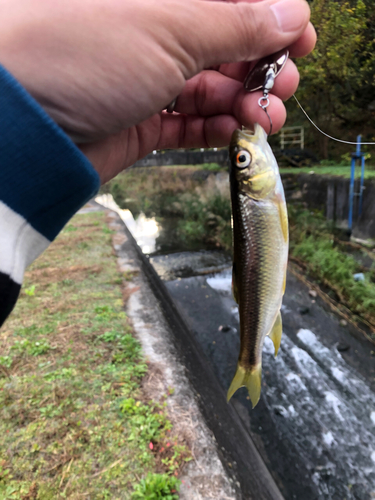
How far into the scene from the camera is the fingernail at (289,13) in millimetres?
1636

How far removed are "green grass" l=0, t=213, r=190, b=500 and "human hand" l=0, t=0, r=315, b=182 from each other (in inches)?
90.2

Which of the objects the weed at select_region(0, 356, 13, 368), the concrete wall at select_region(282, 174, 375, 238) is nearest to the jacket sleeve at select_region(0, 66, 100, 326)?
the weed at select_region(0, 356, 13, 368)

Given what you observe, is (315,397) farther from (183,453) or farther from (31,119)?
(31,119)

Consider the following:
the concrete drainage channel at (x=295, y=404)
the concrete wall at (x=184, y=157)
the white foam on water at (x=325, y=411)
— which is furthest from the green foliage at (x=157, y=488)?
the concrete wall at (x=184, y=157)

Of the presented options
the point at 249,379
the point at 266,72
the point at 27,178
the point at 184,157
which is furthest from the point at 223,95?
the point at 184,157

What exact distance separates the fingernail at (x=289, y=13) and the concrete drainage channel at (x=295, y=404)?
2.93 metres

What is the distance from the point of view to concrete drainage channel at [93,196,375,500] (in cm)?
348

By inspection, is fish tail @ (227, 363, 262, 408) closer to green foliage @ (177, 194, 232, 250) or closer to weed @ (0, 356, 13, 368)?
weed @ (0, 356, 13, 368)

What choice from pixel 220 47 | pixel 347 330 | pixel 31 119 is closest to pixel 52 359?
pixel 31 119

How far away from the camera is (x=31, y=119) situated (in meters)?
1.19

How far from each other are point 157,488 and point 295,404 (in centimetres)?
326

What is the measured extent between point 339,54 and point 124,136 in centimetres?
627

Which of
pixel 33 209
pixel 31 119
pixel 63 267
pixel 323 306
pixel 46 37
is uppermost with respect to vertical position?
pixel 46 37

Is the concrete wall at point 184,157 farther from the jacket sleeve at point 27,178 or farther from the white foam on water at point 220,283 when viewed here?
the jacket sleeve at point 27,178
